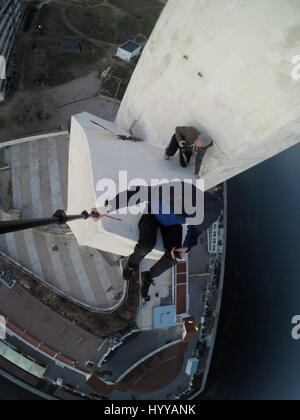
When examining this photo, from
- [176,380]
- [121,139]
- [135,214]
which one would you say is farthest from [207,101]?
[176,380]

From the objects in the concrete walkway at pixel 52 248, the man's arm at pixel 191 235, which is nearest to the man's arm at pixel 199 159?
the man's arm at pixel 191 235

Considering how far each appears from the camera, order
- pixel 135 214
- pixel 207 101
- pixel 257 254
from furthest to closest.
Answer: pixel 257 254 → pixel 135 214 → pixel 207 101

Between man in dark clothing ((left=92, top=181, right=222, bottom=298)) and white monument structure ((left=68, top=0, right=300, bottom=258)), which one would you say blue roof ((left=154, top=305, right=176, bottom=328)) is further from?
man in dark clothing ((left=92, top=181, right=222, bottom=298))

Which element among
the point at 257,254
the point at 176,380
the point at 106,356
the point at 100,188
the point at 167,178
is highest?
the point at 167,178

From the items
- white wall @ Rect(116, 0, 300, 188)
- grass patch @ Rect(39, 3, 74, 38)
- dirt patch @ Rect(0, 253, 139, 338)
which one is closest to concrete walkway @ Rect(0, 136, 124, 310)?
dirt patch @ Rect(0, 253, 139, 338)

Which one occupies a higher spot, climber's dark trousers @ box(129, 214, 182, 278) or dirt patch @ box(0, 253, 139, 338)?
climber's dark trousers @ box(129, 214, 182, 278)

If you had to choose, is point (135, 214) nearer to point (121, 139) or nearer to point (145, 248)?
point (145, 248)

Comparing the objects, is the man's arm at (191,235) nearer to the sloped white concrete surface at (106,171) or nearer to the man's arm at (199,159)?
the sloped white concrete surface at (106,171)

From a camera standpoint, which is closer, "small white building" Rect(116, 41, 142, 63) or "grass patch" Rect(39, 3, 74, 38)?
"small white building" Rect(116, 41, 142, 63)
